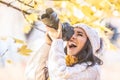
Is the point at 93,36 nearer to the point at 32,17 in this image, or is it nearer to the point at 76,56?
the point at 76,56

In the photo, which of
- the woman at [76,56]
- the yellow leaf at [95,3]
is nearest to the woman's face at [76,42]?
the woman at [76,56]

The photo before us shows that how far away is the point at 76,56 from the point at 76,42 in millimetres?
73

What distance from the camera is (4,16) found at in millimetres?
2574

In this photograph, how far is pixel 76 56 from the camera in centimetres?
250

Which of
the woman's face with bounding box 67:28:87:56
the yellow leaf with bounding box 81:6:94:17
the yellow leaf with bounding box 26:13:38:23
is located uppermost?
the yellow leaf with bounding box 81:6:94:17

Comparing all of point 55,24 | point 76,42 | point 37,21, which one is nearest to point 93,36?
point 76,42

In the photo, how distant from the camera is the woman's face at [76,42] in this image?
2.48m

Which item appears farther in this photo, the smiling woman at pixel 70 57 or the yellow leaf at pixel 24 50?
the yellow leaf at pixel 24 50

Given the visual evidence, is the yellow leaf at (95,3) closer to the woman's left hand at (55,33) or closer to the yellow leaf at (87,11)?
the yellow leaf at (87,11)

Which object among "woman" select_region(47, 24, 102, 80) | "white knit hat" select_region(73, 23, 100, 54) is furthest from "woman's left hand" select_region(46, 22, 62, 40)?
"white knit hat" select_region(73, 23, 100, 54)

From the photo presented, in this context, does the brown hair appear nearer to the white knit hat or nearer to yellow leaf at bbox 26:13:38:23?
the white knit hat

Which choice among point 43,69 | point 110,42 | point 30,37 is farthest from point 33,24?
point 110,42

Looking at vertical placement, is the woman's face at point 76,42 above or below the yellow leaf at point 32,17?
below

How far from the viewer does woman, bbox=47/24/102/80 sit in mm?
2434
